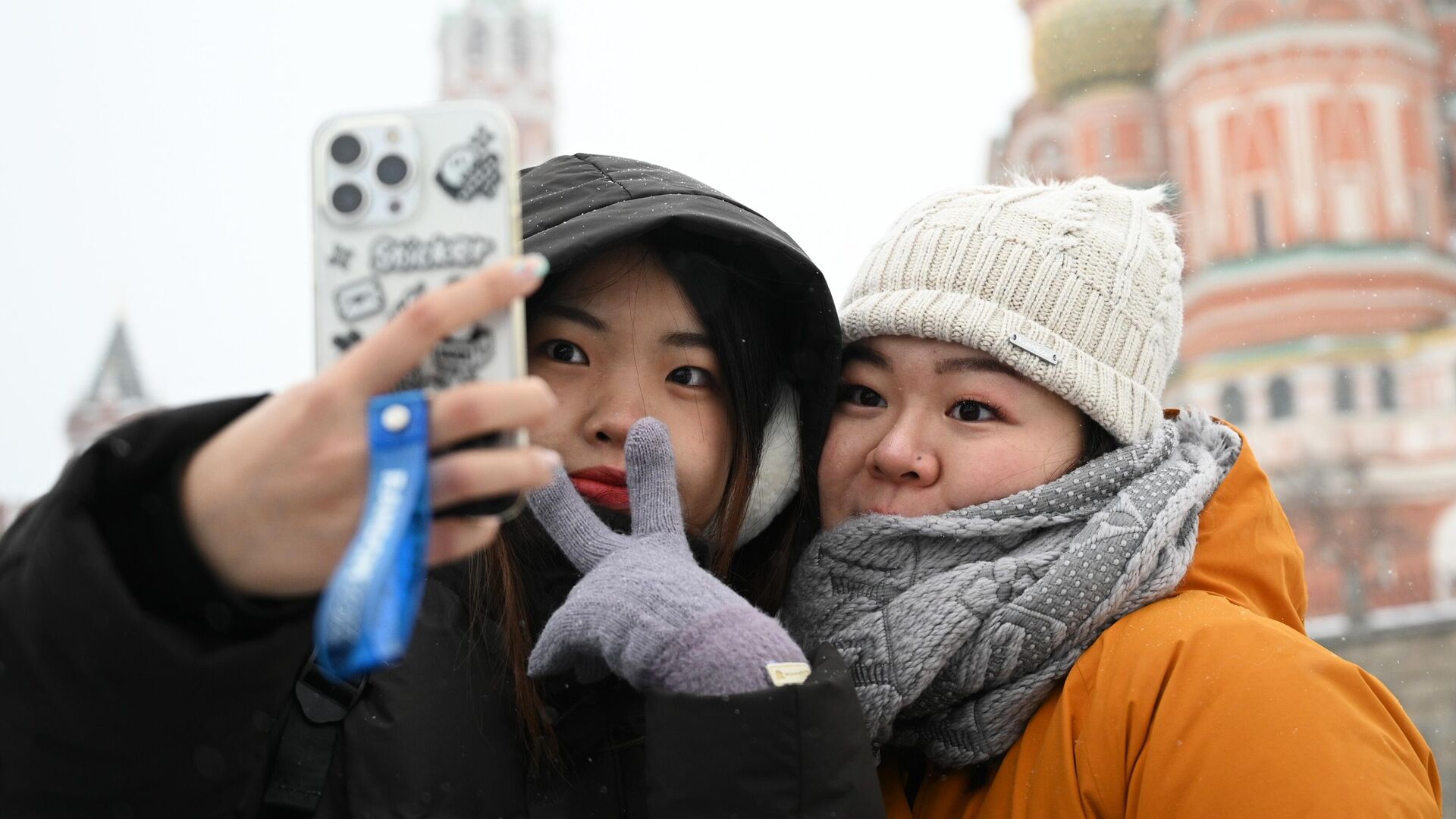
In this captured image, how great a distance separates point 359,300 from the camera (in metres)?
1.10

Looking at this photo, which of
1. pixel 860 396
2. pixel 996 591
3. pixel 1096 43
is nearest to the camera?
pixel 996 591

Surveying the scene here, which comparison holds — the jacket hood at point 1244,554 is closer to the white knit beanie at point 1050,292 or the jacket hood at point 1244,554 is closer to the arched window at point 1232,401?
the white knit beanie at point 1050,292

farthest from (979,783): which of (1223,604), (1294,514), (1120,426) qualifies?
(1294,514)

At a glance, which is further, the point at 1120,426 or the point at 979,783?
the point at 1120,426

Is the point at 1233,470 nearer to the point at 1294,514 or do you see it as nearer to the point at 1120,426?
the point at 1120,426

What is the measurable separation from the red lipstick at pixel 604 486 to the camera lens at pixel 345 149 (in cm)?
73

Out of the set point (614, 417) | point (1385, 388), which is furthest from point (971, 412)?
point (1385, 388)

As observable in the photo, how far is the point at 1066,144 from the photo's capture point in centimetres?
3275

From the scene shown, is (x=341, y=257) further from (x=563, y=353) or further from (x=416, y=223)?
(x=563, y=353)

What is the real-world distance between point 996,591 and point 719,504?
1.45 ft

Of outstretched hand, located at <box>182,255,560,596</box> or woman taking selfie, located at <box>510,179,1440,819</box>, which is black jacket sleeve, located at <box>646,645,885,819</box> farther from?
outstretched hand, located at <box>182,255,560,596</box>

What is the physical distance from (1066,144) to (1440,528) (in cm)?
1259

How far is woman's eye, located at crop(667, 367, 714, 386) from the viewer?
6.43ft

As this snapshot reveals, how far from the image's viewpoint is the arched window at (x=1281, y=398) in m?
27.3
